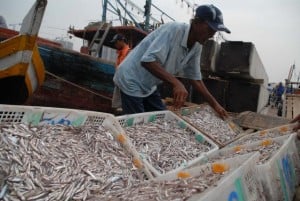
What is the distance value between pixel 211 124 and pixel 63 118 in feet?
10.1

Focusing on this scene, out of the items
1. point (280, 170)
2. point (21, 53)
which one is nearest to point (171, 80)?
point (280, 170)

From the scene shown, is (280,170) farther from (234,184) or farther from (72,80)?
(72,80)

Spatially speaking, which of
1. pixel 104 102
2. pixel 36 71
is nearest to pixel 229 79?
pixel 104 102

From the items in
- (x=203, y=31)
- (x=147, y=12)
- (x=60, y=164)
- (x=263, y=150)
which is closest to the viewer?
(x=60, y=164)

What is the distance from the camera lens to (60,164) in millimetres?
2467

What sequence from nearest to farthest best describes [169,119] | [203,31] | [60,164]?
[60,164]
[203,31]
[169,119]

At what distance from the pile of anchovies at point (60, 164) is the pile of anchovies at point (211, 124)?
2387 mm

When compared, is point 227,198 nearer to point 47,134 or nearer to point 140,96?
point 47,134

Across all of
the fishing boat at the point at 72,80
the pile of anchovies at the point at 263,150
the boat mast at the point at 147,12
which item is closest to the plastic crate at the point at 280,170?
the pile of anchovies at the point at 263,150

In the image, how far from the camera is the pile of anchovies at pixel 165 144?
11.2 feet

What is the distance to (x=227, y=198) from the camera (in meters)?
1.84

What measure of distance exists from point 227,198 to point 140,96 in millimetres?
2636

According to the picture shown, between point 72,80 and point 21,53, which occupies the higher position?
point 21,53

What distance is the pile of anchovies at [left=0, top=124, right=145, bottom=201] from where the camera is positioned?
2.15 m
